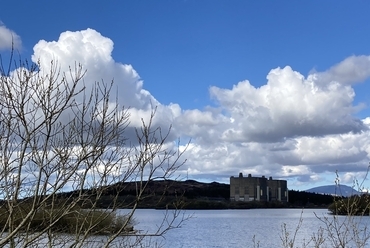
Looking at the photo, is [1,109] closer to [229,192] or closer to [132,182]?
[132,182]

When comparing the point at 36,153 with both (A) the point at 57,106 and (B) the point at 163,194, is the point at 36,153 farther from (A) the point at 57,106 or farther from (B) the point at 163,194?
(B) the point at 163,194

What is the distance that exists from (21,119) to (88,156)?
63 centimetres

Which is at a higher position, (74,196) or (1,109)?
(1,109)

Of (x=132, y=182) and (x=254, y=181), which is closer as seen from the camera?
(x=132, y=182)

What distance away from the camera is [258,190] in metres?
140

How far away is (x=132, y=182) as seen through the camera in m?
5.45

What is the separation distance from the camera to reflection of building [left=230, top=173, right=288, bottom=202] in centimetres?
13450

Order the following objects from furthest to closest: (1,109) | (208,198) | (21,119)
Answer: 1. (208,198)
2. (1,109)
3. (21,119)

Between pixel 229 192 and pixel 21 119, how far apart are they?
458 ft

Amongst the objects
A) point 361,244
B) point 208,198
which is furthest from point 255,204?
point 361,244

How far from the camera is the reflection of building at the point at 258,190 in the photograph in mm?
134500

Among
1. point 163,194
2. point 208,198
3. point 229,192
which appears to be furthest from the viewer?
point 229,192

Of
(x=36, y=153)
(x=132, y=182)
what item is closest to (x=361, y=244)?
(x=132, y=182)

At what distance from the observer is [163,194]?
5922 mm
